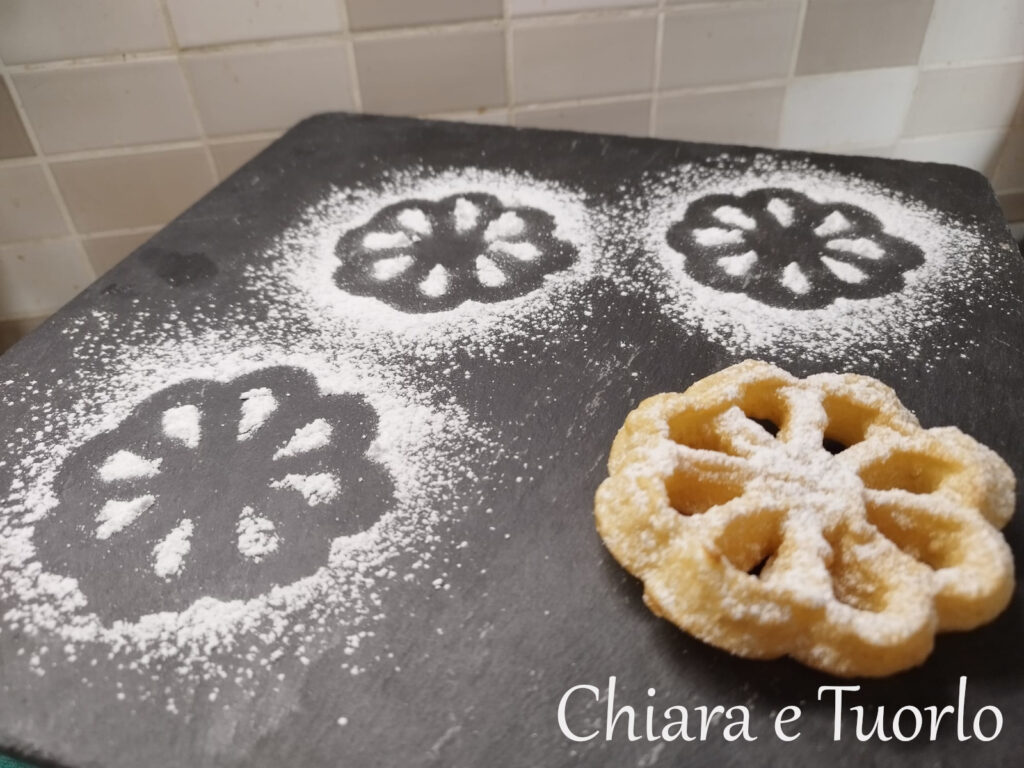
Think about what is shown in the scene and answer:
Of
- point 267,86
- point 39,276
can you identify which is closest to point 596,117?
point 267,86

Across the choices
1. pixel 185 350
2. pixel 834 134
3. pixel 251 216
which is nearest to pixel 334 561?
pixel 185 350

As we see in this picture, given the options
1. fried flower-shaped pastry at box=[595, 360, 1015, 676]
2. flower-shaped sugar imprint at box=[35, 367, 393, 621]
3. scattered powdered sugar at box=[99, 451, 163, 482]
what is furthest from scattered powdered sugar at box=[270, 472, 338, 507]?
fried flower-shaped pastry at box=[595, 360, 1015, 676]

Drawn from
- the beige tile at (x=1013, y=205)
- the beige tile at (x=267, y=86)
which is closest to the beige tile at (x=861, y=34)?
the beige tile at (x=1013, y=205)

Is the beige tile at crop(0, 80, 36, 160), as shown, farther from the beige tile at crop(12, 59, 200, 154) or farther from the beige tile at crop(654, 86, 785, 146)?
the beige tile at crop(654, 86, 785, 146)

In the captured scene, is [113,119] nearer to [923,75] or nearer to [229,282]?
[229,282]

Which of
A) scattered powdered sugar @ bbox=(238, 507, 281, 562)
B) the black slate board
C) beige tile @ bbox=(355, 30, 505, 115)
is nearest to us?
the black slate board

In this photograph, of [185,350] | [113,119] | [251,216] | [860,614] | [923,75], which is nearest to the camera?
[860,614]

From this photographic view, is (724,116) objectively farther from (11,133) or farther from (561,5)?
(11,133)
